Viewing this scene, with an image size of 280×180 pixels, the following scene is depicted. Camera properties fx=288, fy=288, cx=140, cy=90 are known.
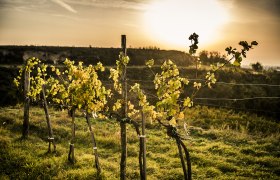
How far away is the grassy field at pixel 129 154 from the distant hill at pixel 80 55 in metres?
25.0

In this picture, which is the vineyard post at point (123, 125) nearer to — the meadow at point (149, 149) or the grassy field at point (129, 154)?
the meadow at point (149, 149)

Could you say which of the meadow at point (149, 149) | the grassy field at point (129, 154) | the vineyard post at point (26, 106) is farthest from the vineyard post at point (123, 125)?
the vineyard post at point (26, 106)

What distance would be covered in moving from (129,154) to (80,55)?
3164 centimetres

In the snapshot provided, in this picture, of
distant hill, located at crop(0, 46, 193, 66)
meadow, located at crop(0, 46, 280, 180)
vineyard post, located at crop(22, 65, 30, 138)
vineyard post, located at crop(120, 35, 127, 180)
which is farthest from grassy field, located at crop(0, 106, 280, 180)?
distant hill, located at crop(0, 46, 193, 66)

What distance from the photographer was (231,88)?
28484mm

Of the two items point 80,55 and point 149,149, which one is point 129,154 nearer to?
point 149,149

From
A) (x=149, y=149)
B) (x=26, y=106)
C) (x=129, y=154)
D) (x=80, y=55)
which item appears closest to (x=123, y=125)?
(x=129, y=154)

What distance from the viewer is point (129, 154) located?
10258mm

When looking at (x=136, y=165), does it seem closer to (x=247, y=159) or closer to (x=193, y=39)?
(x=247, y=159)

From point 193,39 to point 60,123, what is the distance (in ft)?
34.4

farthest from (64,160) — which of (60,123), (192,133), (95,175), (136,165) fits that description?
(192,133)

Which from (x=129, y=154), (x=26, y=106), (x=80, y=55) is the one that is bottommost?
(x=129, y=154)

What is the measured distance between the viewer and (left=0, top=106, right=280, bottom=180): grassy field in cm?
838

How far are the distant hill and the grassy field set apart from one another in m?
25.0
